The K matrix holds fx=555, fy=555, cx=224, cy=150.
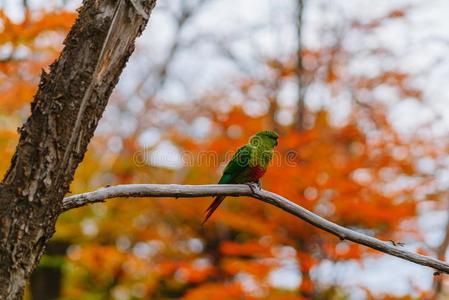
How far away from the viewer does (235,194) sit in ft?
8.70

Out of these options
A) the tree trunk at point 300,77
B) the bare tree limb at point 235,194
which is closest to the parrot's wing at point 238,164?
the bare tree limb at point 235,194

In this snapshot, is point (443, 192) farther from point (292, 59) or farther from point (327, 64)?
point (292, 59)

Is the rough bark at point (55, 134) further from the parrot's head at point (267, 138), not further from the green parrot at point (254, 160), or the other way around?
the parrot's head at point (267, 138)

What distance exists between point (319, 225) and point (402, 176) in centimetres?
458

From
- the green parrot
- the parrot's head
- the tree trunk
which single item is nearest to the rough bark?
the green parrot

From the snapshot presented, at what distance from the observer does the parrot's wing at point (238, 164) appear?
3504mm

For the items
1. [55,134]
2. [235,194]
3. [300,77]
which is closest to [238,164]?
[235,194]

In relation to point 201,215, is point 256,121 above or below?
above

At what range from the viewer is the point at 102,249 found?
330 inches

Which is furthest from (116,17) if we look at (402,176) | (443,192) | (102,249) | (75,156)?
(102,249)

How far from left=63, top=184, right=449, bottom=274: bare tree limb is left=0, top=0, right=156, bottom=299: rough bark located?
205mm

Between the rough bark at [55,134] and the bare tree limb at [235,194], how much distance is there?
0.20m

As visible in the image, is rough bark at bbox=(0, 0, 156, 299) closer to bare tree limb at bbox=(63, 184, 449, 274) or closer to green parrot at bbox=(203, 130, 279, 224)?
bare tree limb at bbox=(63, 184, 449, 274)

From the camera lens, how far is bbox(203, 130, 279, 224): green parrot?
347cm
